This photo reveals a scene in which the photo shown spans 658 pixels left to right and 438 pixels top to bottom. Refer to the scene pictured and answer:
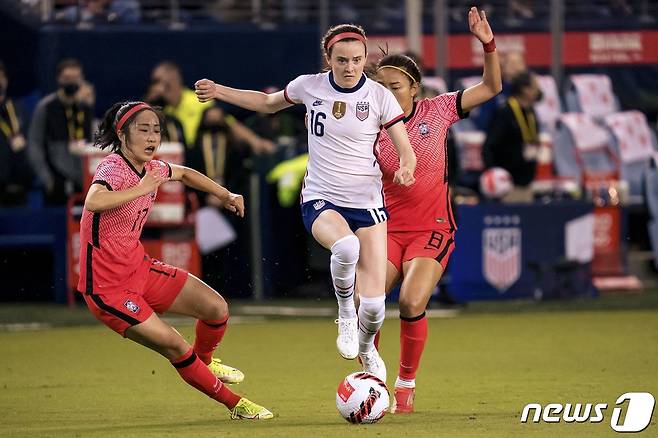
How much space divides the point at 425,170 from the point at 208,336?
5.45 feet

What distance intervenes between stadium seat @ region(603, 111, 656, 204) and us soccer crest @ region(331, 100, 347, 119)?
10967mm

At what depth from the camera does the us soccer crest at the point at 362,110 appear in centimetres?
933

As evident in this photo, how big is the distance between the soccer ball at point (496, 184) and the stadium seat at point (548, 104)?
169 inches

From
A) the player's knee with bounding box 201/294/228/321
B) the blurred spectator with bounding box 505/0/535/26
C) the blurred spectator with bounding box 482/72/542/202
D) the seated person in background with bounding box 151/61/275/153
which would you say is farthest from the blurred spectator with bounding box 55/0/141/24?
the player's knee with bounding box 201/294/228/321

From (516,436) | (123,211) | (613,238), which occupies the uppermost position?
(123,211)

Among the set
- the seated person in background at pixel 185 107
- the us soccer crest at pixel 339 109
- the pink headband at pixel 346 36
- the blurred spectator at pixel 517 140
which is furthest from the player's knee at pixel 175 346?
the blurred spectator at pixel 517 140

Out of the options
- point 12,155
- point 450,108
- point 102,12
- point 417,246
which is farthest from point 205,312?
point 102,12

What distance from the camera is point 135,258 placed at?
30.2 feet

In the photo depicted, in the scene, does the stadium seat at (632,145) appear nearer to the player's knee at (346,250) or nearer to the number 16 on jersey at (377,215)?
the number 16 on jersey at (377,215)

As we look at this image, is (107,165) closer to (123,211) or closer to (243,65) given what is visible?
(123,211)

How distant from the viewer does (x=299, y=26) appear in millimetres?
19875

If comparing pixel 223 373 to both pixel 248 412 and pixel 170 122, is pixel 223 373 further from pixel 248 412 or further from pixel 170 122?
pixel 170 122

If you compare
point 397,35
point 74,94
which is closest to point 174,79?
point 74,94

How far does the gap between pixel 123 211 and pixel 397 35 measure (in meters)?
12.2
